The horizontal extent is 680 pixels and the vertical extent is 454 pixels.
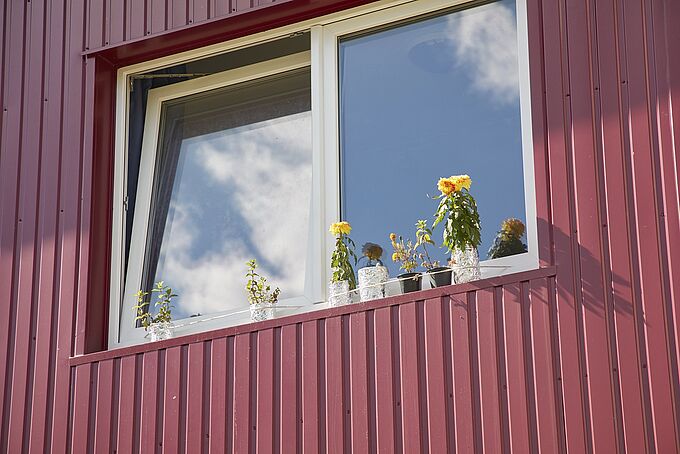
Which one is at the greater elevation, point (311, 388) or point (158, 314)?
point (158, 314)

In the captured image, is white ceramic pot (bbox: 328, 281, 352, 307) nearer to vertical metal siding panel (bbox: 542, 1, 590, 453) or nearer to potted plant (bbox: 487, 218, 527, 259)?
potted plant (bbox: 487, 218, 527, 259)

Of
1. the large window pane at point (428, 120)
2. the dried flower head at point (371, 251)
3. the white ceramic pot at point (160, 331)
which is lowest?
the white ceramic pot at point (160, 331)

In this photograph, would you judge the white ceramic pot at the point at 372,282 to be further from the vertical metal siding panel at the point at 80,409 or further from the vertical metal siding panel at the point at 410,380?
the vertical metal siding panel at the point at 80,409

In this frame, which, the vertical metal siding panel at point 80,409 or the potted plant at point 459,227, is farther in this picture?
the vertical metal siding panel at point 80,409

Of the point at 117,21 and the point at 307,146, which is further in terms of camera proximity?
the point at 117,21

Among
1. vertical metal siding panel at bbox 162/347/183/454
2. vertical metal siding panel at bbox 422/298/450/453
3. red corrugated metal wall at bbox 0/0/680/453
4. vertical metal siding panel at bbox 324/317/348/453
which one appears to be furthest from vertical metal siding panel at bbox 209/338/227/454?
vertical metal siding panel at bbox 422/298/450/453

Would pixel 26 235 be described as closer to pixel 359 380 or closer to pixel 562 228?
pixel 359 380

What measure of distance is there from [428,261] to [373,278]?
7.9 inches

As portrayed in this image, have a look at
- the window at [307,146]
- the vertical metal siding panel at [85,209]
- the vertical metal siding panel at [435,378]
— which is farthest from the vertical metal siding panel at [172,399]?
the vertical metal siding panel at [435,378]

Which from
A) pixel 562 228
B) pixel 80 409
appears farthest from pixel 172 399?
pixel 562 228

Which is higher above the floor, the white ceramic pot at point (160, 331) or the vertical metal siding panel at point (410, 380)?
the white ceramic pot at point (160, 331)

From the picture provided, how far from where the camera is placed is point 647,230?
12.0 ft

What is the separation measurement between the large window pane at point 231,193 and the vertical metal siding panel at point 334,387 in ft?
1.30

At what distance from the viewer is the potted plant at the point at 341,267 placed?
13.6ft
